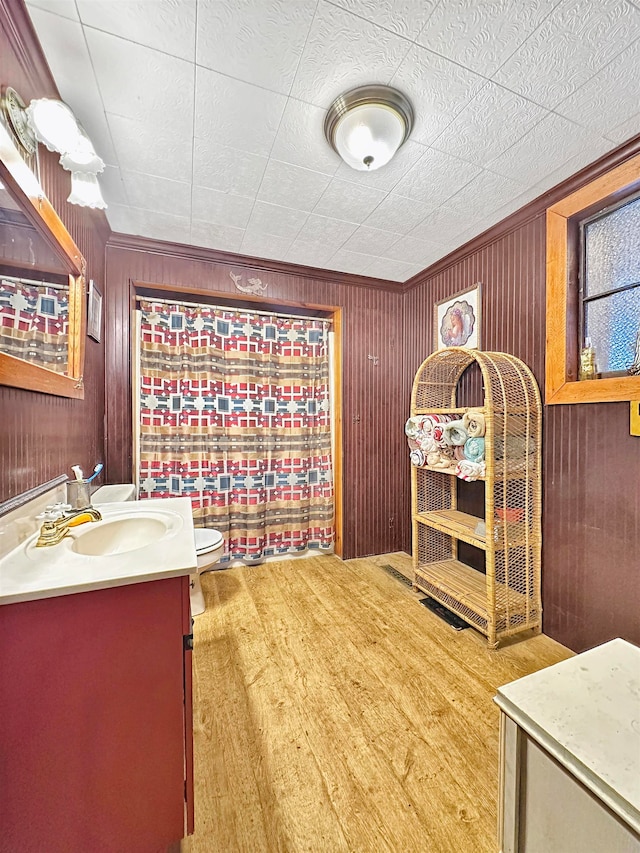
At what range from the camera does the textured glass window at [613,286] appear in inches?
63.0

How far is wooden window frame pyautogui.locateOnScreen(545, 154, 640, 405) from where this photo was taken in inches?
65.6

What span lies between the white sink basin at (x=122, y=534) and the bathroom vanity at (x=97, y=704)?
303 millimetres

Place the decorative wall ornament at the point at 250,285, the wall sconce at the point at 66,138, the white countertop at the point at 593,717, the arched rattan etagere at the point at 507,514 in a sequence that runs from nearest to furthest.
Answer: the white countertop at the point at 593,717, the wall sconce at the point at 66,138, the arched rattan etagere at the point at 507,514, the decorative wall ornament at the point at 250,285

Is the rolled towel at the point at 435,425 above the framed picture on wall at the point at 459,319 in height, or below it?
below

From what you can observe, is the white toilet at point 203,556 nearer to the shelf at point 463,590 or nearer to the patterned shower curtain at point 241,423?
the patterned shower curtain at point 241,423

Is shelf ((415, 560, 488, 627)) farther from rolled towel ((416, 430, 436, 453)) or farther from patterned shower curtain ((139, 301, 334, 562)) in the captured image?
patterned shower curtain ((139, 301, 334, 562))

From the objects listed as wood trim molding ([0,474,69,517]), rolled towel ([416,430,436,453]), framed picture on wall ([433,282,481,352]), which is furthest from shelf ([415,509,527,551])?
wood trim molding ([0,474,69,517])

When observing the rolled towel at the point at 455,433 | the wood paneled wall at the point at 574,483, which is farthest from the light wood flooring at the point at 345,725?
the rolled towel at the point at 455,433

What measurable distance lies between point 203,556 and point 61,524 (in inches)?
38.2

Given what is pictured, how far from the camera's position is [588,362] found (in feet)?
5.68

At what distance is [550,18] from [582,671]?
1.92m

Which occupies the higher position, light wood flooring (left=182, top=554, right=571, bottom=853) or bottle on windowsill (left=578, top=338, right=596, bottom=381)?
bottle on windowsill (left=578, top=338, right=596, bottom=381)

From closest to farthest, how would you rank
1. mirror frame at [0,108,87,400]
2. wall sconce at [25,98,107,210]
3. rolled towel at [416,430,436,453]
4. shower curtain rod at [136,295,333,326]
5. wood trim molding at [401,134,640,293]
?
mirror frame at [0,108,87,400], wall sconce at [25,98,107,210], wood trim molding at [401,134,640,293], rolled towel at [416,430,436,453], shower curtain rod at [136,295,333,326]

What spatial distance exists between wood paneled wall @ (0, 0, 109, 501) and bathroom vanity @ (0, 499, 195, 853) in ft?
1.36
